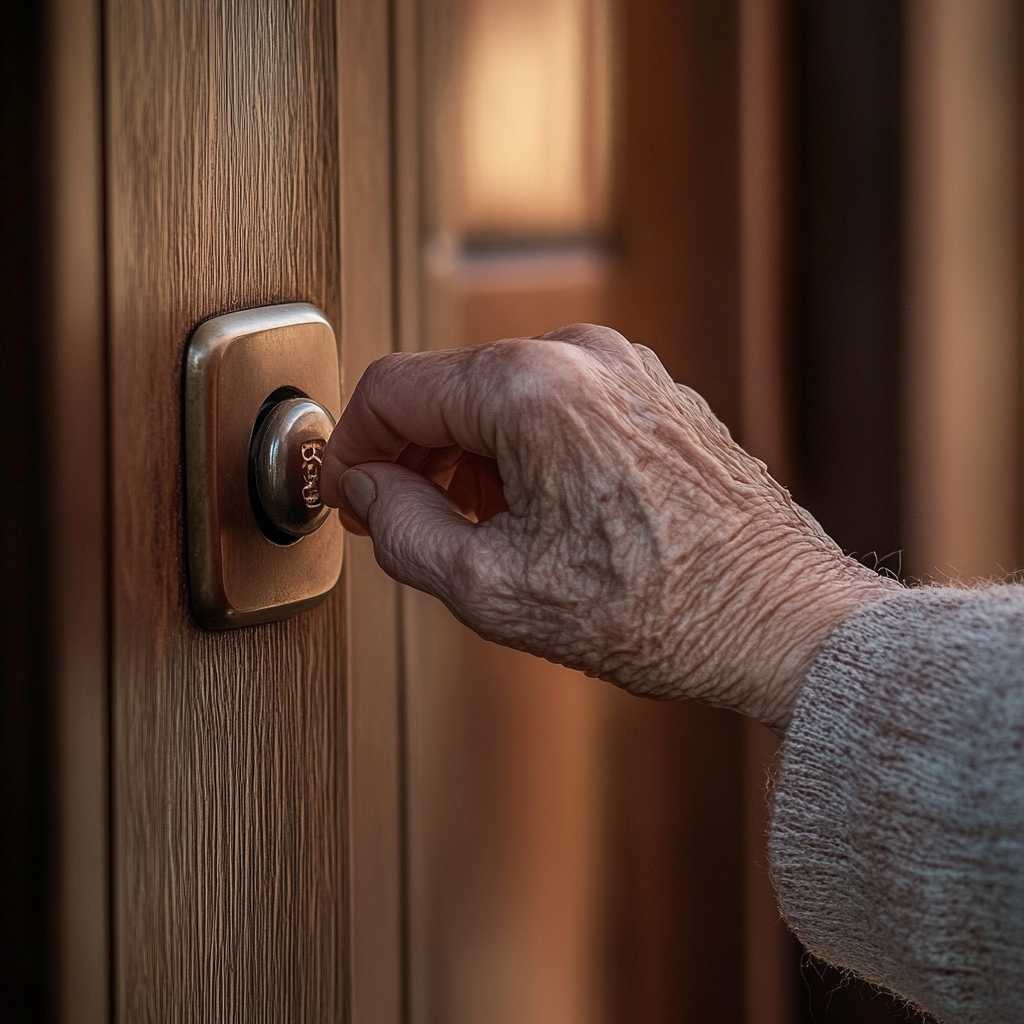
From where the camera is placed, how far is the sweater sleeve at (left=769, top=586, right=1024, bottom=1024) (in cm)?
29

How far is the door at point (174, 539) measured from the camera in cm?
26

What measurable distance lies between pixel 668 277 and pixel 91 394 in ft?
1.39

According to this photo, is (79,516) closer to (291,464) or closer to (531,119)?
(291,464)

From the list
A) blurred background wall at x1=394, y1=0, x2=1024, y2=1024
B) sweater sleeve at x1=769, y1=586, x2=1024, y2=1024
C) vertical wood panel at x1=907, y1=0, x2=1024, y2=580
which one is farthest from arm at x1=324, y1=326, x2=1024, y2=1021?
vertical wood panel at x1=907, y1=0, x2=1024, y2=580

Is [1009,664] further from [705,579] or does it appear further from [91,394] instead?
[91,394]

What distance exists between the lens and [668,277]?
62cm

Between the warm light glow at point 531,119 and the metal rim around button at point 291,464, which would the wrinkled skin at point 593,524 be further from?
the warm light glow at point 531,119

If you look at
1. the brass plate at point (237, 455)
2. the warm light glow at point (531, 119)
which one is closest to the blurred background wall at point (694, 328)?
the warm light glow at point (531, 119)

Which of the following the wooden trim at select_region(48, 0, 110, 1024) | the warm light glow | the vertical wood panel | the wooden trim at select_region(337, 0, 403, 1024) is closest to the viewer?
the wooden trim at select_region(48, 0, 110, 1024)

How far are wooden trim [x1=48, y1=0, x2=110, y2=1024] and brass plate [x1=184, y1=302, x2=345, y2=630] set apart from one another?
0.13ft

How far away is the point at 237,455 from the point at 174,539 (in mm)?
33

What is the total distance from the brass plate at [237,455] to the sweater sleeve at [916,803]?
0.17m

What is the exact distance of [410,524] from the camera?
0.33 metres

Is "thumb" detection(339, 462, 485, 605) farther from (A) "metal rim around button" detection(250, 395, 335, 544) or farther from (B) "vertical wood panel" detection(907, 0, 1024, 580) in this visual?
(B) "vertical wood panel" detection(907, 0, 1024, 580)
